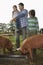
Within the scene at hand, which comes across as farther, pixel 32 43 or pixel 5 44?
pixel 5 44

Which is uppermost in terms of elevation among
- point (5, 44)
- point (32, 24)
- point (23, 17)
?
point (23, 17)

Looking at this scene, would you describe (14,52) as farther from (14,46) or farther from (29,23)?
(29,23)

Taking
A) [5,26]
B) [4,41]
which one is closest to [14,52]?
[4,41]

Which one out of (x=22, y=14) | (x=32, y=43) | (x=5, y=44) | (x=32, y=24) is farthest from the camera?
(x=5, y=44)

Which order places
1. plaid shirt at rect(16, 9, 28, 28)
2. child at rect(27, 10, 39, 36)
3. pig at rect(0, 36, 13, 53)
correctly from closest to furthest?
child at rect(27, 10, 39, 36) < plaid shirt at rect(16, 9, 28, 28) < pig at rect(0, 36, 13, 53)

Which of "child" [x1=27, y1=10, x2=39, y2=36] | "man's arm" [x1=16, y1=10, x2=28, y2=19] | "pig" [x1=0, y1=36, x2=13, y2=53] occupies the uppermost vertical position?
"man's arm" [x1=16, y1=10, x2=28, y2=19]

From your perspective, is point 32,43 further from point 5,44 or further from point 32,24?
point 5,44

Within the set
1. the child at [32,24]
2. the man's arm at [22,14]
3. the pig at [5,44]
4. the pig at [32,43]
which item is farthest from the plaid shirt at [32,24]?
the pig at [5,44]

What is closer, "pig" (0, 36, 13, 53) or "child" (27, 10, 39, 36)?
"child" (27, 10, 39, 36)

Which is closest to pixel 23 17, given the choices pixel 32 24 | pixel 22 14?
pixel 22 14

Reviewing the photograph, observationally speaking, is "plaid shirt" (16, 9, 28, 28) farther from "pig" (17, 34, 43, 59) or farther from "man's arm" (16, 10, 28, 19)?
"pig" (17, 34, 43, 59)

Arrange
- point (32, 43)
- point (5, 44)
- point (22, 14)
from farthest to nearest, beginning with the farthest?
point (5, 44) < point (22, 14) < point (32, 43)

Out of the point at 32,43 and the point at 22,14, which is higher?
the point at 22,14

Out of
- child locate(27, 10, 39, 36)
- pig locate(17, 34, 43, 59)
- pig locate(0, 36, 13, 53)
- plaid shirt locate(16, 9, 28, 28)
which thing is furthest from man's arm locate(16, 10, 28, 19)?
pig locate(17, 34, 43, 59)
